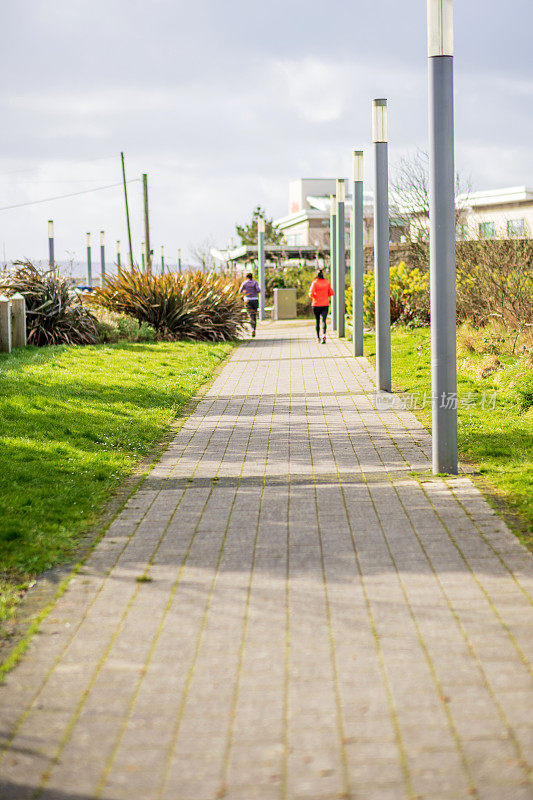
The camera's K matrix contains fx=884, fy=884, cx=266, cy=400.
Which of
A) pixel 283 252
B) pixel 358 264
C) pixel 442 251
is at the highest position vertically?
pixel 283 252

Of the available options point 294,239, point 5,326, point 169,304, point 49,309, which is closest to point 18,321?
point 5,326

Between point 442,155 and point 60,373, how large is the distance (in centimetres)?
814

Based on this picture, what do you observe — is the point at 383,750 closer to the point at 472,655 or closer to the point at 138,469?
the point at 472,655

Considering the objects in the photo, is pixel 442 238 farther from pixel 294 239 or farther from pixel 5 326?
pixel 294 239

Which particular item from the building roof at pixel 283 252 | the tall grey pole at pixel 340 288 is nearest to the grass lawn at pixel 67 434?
the tall grey pole at pixel 340 288

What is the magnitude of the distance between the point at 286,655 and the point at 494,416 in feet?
20.5

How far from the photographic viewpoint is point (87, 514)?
602 cm

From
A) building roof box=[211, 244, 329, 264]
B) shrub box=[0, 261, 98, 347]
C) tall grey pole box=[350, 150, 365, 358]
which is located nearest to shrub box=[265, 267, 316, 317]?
building roof box=[211, 244, 329, 264]

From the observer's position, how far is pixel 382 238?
11.7m

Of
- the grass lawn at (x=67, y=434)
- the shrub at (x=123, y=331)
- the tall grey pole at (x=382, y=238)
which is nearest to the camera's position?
the grass lawn at (x=67, y=434)

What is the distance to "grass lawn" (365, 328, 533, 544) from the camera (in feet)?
21.1

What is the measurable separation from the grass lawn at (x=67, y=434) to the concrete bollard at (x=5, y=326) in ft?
2.59

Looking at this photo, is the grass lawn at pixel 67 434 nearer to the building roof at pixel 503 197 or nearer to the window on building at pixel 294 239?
the building roof at pixel 503 197

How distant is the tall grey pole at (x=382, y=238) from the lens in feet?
37.4
